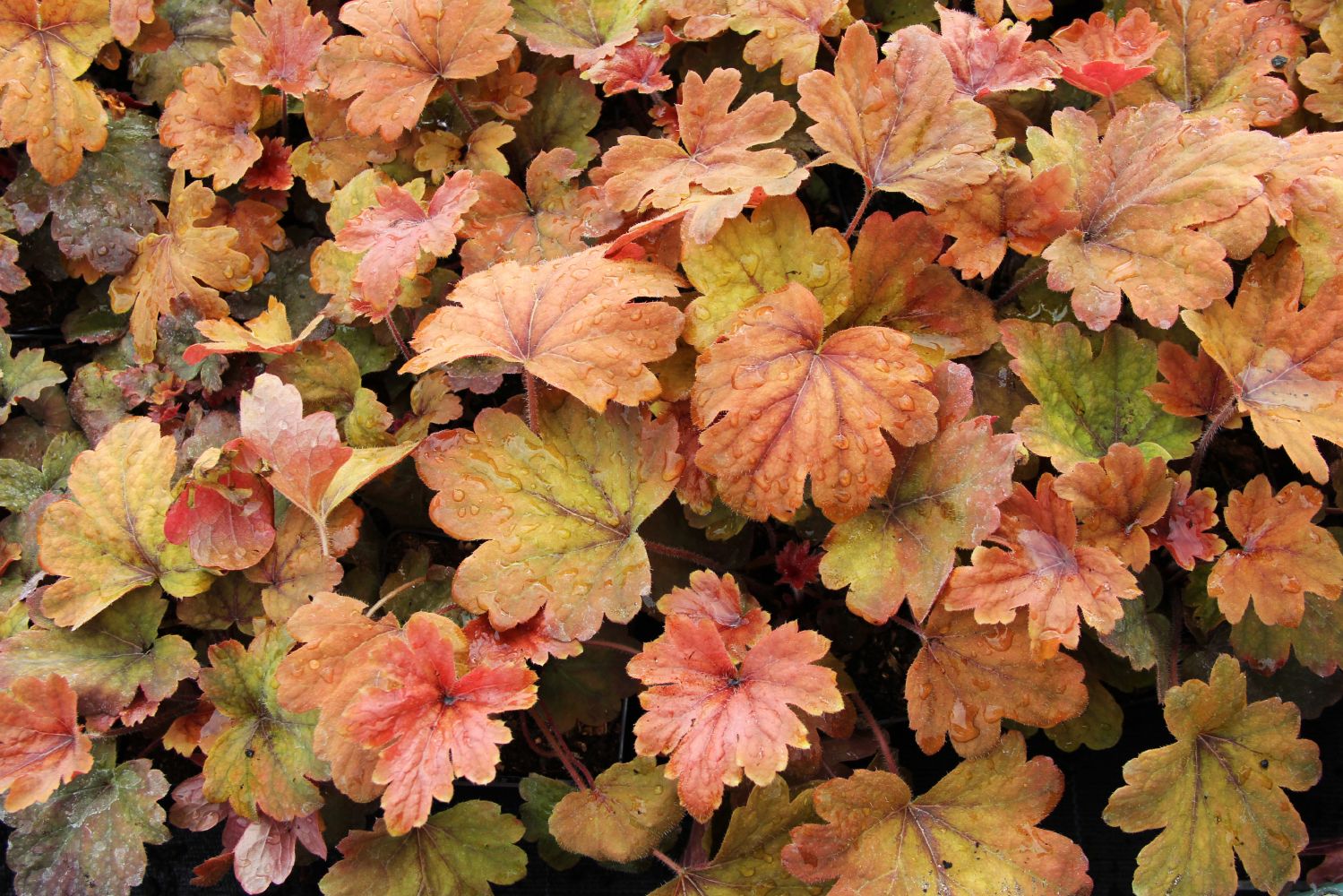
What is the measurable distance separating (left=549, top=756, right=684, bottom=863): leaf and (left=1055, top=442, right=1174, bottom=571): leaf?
619 mm

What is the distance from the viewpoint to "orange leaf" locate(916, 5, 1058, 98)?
131 centimetres

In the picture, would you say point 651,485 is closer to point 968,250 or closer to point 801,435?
point 801,435

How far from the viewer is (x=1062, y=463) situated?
120 cm

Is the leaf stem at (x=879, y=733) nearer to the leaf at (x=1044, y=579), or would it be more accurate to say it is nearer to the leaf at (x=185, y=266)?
the leaf at (x=1044, y=579)

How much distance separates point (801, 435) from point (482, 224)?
679 mm

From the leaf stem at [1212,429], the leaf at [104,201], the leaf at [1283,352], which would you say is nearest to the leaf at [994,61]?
the leaf at [1283,352]

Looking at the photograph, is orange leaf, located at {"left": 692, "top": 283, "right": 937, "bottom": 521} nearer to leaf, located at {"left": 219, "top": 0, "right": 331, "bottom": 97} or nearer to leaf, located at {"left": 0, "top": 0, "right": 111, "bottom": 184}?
leaf, located at {"left": 219, "top": 0, "right": 331, "bottom": 97}

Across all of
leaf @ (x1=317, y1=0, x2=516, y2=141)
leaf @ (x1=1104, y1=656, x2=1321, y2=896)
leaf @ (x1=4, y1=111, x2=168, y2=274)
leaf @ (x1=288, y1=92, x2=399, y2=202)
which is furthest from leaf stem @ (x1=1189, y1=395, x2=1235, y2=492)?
leaf @ (x1=4, y1=111, x2=168, y2=274)

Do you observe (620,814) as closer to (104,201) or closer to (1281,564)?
(1281,564)

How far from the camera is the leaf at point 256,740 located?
4.09ft

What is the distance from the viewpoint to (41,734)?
1.27 m

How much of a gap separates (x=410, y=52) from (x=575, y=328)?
26.2 inches

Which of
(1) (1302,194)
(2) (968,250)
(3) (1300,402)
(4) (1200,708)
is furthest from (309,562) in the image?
(1) (1302,194)

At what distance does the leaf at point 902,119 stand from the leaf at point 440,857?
98cm
